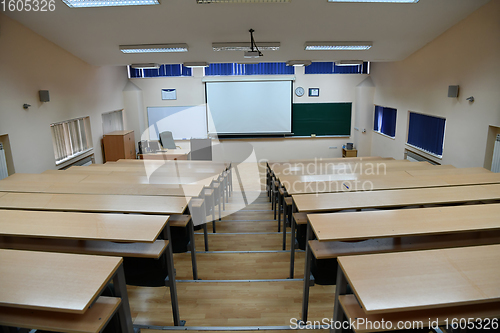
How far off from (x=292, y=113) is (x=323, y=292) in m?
7.50

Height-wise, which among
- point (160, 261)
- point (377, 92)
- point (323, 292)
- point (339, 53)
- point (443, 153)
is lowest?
point (323, 292)

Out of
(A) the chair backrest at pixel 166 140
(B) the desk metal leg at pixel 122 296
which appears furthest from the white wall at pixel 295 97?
(B) the desk metal leg at pixel 122 296

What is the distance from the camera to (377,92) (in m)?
9.14

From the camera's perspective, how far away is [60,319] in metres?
1.76

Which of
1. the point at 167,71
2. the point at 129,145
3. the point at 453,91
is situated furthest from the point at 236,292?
the point at 167,71

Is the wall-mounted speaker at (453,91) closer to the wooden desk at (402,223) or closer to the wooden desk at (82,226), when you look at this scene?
the wooden desk at (402,223)

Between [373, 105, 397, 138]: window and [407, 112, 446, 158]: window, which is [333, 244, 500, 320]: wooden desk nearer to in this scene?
[407, 112, 446, 158]: window

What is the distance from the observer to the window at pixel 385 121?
8344 millimetres

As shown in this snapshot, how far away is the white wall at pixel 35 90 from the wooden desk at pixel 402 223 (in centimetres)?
512

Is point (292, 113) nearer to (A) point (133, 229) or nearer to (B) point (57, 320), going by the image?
(A) point (133, 229)

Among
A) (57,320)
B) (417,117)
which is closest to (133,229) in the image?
(57,320)

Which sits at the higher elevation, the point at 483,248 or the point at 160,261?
the point at 483,248

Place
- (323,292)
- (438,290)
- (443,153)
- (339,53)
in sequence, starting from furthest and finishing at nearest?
(339,53)
(443,153)
(323,292)
(438,290)

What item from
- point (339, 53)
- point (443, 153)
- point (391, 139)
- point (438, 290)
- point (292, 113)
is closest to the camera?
point (438, 290)
